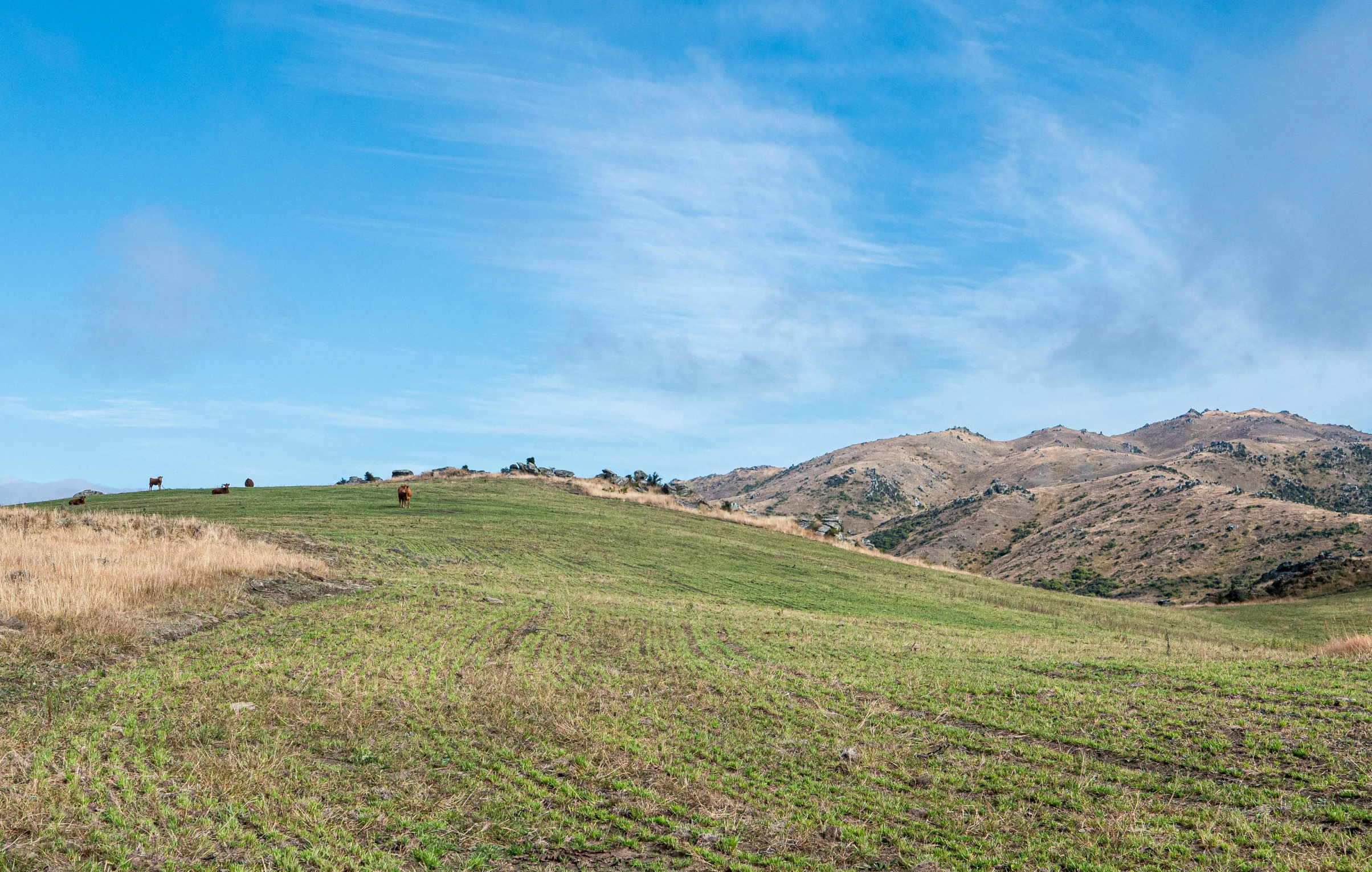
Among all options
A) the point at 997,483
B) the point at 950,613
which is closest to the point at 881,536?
the point at 997,483

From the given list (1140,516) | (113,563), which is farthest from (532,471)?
(1140,516)

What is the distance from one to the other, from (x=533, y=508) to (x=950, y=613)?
1142 inches

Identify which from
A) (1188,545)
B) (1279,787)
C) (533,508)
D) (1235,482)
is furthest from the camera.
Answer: (1235,482)

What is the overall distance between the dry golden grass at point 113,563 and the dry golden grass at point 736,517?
34320 mm

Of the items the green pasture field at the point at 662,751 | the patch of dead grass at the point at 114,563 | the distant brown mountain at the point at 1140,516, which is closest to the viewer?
the green pasture field at the point at 662,751

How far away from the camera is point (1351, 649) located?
17688 mm

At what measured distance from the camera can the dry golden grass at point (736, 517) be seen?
55906mm

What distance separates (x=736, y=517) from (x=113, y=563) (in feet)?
145

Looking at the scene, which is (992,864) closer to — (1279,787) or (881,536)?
(1279,787)

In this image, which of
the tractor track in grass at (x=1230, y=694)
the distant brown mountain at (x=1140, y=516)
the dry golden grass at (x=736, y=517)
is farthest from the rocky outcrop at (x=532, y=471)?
the tractor track in grass at (x=1230, y=694)

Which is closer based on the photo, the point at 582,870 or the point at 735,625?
the point at 582,870

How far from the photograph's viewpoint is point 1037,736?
11.7 m

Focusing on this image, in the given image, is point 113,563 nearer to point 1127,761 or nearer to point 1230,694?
point 1127,761

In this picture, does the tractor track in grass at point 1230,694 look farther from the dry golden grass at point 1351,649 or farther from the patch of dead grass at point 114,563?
the patch of dead grass at point 114,563
